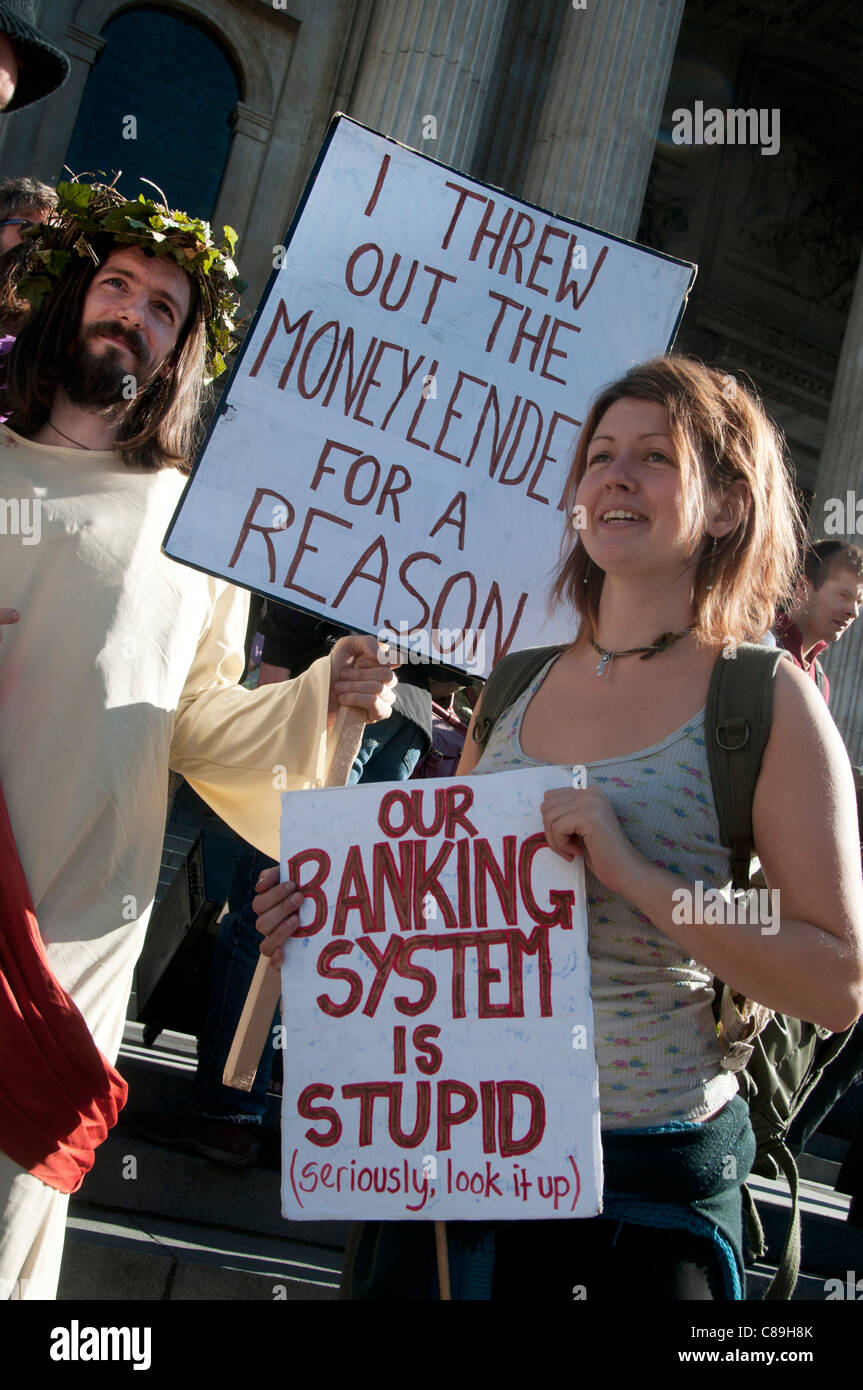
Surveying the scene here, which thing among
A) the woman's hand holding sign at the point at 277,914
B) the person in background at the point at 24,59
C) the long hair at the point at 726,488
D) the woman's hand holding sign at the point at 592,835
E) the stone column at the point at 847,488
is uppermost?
the stone column at the point at 847,488

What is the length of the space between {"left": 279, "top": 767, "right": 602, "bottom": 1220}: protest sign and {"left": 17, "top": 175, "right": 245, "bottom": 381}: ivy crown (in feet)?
4.54

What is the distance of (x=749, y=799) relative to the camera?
1601mm

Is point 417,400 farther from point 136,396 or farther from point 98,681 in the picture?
point 98,681

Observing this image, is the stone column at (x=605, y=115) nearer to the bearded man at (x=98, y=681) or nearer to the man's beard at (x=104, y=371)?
the bearded man at (x=98, y=681)

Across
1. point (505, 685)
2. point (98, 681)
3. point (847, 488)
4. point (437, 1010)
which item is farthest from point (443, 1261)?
point (847, 488)

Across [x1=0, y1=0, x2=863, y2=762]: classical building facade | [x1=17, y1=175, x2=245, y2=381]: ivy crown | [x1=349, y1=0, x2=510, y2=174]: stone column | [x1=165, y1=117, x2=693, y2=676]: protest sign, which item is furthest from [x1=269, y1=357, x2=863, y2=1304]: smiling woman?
[x1=349, y1=0, x2=510, y2=174]: stone column

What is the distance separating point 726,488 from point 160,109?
34.4ft

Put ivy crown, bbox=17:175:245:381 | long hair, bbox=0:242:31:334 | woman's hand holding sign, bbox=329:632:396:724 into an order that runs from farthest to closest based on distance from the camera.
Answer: long hair, bbox=0:242:31:334 → ivy crown, bbox=17:175:245:381 → woman's hand holding sign, bbox=329:632:396:724

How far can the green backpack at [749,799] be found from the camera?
1604 mm

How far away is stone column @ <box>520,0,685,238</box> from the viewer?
32.2 feet

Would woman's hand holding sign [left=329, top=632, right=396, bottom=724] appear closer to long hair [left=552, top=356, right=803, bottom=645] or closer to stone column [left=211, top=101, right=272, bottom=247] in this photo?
long hair [left=552, top=356, right=803, bottom=645]

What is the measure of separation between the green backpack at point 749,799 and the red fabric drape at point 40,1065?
78 cm

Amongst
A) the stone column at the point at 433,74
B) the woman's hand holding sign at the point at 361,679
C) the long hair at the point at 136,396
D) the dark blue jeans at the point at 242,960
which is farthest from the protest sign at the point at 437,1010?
the stone column at the point at 433,74

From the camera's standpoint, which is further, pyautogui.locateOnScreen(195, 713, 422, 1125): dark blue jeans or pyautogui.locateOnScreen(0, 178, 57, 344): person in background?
pyautogui.locateOnScreen(195, 713, 422, 1125): dark blue jeans
